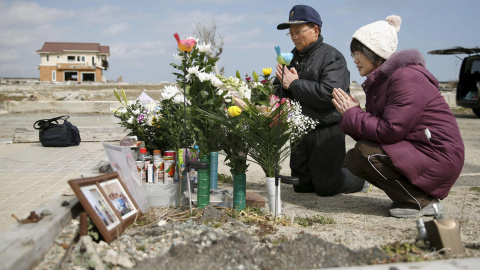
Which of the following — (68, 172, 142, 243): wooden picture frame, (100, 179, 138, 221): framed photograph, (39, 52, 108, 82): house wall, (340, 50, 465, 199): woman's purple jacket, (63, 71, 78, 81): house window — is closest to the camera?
(68, 172, 142, 243): wooden picture frame

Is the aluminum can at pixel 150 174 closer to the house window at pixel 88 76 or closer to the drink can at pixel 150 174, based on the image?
the drink can at pixel 150 174

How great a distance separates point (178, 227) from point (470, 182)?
13.5ft

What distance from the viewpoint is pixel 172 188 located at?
157 inches

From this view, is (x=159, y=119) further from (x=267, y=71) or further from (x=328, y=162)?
(x=328, y=162)

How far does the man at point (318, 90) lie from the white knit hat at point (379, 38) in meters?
0.80

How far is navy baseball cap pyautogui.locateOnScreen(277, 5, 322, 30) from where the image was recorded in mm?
4633

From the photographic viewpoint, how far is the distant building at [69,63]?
71188 millimetres

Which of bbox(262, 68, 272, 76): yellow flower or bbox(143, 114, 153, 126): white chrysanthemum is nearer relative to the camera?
bbox(262, 68, 272, 76): yellow flower

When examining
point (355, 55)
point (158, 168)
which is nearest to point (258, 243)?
point (158, 168)

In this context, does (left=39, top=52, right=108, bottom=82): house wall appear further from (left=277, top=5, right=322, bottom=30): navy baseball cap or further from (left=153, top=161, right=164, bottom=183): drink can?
(left=153, top=161, right=164, bottom=183): drink can

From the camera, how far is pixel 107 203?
10.0ft

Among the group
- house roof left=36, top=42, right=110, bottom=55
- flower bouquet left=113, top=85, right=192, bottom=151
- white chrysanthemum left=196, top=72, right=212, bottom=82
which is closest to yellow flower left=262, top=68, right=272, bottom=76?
white chrysanthemum left=196, top=72, right=212, bottom=82

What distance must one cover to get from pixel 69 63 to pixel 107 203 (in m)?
74.8

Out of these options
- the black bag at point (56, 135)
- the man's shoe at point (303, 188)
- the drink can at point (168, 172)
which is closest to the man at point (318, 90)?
the man's shoe at point (303, 188)
